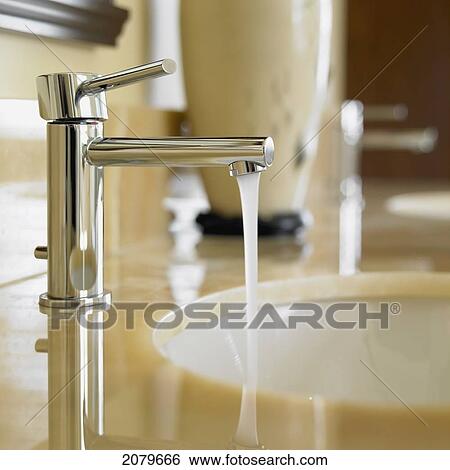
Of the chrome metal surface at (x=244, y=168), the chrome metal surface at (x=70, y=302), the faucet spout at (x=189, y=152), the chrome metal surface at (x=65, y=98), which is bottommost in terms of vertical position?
the chrome metal surface at (x=70, y=302)

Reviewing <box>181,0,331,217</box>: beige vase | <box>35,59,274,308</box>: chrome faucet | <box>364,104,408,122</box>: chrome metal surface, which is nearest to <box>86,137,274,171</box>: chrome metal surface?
<box>35,59,274,308</box>: chrome faucet

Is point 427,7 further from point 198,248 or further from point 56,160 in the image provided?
point 56,160

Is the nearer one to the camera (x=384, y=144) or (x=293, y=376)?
(x=293, y=376)

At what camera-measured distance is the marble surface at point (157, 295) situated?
40 cm

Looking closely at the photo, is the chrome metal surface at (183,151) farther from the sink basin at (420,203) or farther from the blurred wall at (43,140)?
the sink basin at (420,203)

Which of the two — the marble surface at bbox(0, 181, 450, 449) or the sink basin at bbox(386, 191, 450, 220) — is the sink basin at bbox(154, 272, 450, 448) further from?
the sink basin at bbox(386, 191, 450, 220)

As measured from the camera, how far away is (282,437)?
376mm

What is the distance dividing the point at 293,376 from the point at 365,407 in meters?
0.23

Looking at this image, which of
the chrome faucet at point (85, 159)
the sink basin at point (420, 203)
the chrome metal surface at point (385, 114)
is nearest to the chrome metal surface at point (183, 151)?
the chrome faucet at point (85, 159)

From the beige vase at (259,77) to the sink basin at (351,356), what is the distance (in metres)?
0.29

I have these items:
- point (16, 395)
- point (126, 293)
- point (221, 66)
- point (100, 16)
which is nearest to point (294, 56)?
point (221, 66)

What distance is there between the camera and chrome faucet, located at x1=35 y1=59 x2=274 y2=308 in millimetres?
558

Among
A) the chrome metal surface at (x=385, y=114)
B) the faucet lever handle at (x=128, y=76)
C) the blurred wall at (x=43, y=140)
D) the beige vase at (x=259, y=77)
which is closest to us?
the faucet lever handle at (x=128, y=76)

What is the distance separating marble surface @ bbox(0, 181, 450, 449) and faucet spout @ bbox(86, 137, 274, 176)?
0.11 m
